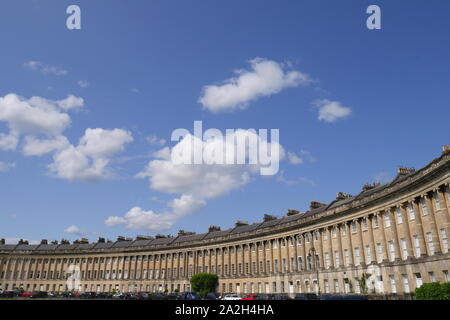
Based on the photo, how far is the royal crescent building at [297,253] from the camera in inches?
1471

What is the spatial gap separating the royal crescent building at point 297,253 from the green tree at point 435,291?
7.89 meters

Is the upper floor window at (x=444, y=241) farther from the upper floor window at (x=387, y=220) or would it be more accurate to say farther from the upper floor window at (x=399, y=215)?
the upper floor window at (x=387, y=220)

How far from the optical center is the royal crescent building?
123ft

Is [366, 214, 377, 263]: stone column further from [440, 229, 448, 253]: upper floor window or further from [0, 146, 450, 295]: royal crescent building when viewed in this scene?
[440, 229, 448, 253]: upper floor window

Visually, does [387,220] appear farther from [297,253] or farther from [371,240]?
[297,253]

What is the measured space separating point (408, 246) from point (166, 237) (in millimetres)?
76488

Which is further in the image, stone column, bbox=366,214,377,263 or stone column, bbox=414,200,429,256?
stone column, bbox=366,214,377,263

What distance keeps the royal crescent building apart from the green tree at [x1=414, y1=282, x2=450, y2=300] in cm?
789

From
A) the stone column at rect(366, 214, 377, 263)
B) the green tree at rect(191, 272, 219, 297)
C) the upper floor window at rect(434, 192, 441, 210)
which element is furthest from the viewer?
the green tree at rect(191, 272, 219, 297)

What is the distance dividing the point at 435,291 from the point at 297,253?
118 feet

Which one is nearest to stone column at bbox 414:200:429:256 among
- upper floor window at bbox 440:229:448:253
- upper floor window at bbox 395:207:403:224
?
upper floor window at bbox 440:229:448:253

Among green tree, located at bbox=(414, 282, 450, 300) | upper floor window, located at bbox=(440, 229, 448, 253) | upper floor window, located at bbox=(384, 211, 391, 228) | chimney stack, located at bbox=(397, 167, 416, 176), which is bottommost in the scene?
green tree, located at bbox=(414, 282, 450, 300)

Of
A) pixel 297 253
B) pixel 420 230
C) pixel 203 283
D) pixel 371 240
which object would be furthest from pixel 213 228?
pixel 420 230

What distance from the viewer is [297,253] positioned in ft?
201
